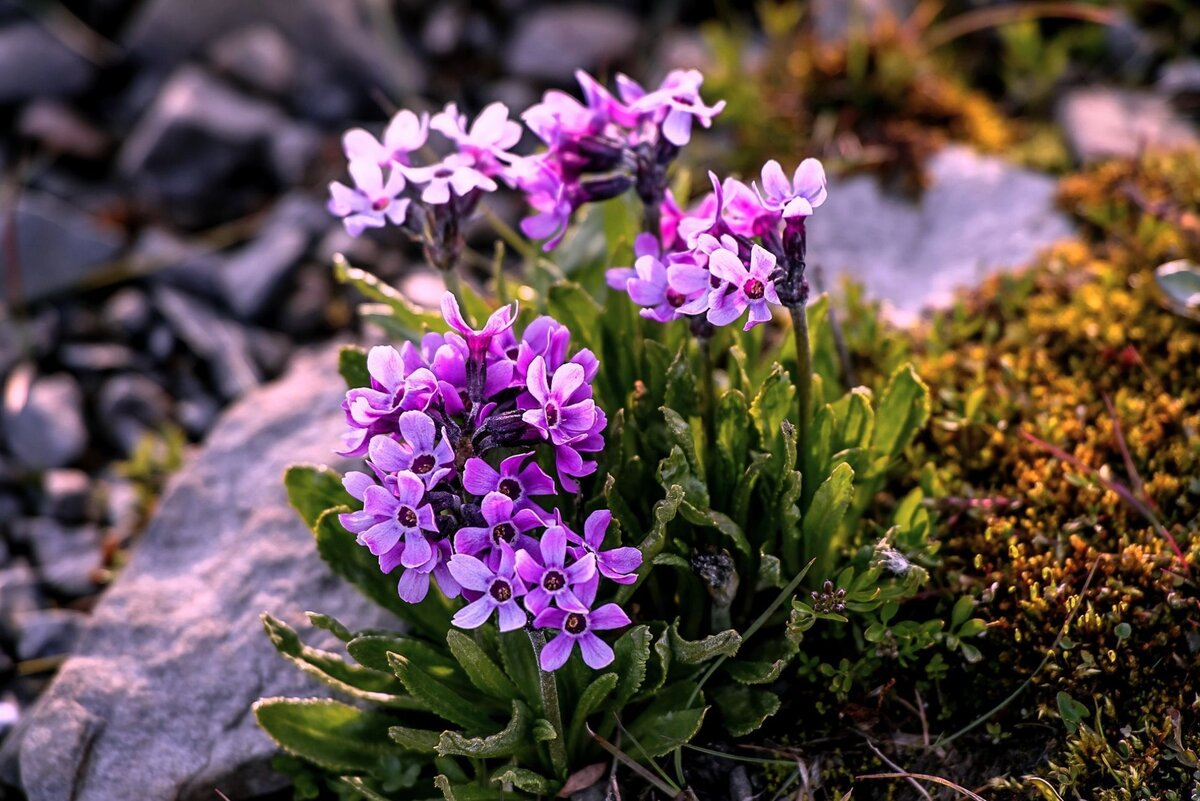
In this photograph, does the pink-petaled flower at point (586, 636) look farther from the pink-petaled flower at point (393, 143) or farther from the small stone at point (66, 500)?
the small stone at point (66, 500)

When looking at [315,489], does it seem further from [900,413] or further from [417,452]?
[900,413]

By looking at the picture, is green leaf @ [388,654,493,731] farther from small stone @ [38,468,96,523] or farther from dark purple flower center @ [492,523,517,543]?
small stone @ [38,468,96,523]

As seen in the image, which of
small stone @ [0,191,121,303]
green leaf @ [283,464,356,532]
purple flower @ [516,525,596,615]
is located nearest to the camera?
purple flower @ [516,525,596,615]

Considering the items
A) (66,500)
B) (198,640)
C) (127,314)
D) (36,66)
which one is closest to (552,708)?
(198,640)

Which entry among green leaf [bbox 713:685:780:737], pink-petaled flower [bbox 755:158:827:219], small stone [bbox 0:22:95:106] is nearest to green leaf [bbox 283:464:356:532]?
green leaf [bbox 713:685:780:737]

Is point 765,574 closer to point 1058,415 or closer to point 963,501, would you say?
point 963,501

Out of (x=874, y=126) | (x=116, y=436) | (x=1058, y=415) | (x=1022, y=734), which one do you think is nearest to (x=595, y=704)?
(x=1022, y=734)

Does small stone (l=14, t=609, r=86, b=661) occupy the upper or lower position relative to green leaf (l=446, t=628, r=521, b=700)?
upper
